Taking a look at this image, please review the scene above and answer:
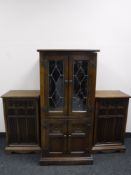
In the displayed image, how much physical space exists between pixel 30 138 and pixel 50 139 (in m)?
0.40

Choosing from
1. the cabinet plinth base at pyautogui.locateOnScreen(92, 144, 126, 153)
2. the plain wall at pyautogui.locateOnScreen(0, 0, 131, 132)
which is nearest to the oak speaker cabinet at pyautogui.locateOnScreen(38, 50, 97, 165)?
the cabinet plinth base at pyautogui.locateOnScreen(92, 144, 126, 153)

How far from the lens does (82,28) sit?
2480 mm

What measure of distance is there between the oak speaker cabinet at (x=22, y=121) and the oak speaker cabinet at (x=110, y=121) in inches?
34.5

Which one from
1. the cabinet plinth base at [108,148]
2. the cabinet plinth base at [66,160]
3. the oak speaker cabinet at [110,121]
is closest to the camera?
the cabinet plinth base at [66,160]

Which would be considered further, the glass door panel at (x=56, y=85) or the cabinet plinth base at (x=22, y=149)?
the cabinet plinth base at (x=22, y=149)

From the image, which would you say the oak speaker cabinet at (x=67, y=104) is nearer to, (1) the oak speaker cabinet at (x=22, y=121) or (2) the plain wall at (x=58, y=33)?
(1) the oak speaker cabinet at (x=22, y=121)

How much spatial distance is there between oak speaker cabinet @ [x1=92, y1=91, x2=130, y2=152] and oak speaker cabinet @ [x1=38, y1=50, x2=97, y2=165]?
23 cm

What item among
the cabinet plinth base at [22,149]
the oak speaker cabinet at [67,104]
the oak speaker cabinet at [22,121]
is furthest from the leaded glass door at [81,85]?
the cabinet plinth base at [22,149]

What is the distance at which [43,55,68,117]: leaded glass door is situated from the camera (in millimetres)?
1968

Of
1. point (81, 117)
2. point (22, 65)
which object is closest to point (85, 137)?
point (81, 117)

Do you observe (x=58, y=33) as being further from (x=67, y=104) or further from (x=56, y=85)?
(x=67, y=104)

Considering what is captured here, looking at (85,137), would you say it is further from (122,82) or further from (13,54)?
(13,54)

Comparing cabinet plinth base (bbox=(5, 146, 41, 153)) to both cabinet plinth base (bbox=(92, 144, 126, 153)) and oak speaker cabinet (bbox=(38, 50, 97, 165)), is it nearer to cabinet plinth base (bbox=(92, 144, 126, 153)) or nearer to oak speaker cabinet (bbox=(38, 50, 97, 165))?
oak speaker cabinet (bbox=(38, 50, 97, 165))

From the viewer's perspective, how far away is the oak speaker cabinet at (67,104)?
197cm
